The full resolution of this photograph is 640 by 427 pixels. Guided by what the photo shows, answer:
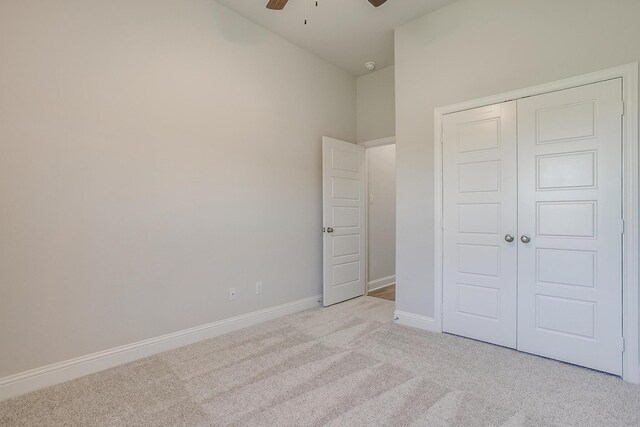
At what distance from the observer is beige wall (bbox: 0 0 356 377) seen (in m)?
2.01

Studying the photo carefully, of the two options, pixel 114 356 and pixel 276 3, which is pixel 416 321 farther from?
pixel 276 3

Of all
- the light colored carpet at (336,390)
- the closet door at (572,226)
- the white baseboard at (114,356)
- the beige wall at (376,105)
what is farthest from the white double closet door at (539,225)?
the white baseboard at (114,356)

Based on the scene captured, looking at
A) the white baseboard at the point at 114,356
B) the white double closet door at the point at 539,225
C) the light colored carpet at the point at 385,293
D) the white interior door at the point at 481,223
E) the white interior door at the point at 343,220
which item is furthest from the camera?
the light colored carpet at the point at 385,293

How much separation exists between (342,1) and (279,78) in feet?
3.25

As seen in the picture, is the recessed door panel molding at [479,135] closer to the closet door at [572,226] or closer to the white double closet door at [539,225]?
the white double closet door at [539,225]

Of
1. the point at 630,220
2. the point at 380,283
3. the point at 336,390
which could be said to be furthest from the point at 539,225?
the point at 380,283

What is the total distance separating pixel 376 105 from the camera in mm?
4270

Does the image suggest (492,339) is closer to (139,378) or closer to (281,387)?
(281,387)

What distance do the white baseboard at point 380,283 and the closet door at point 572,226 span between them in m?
2.26

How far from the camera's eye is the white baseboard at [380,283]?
464 centimetres

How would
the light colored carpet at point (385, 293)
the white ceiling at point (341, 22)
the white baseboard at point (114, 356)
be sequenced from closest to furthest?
the white baseboard at point (114, 356)
the white ceiling at point (341, 22)
the light colored carpet at point (385, 293)

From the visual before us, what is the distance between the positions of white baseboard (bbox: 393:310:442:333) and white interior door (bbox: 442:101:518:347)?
0.10 meters

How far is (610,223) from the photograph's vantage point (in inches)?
86.6

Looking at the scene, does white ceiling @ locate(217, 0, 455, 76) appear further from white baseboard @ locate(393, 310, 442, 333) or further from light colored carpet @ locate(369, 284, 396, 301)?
light colored carpet @ locate(369, 284, 396, 301)
